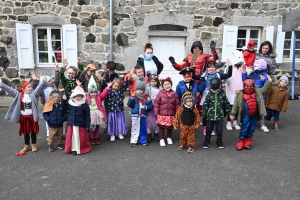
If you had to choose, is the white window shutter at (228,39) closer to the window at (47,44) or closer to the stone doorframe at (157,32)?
the stone doorframe at (157,32)

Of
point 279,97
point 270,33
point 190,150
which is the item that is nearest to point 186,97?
point 190,150

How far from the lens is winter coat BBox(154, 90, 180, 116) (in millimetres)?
5023

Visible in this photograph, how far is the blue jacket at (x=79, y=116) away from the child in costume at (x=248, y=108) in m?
2.38

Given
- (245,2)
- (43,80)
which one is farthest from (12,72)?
(245,2)

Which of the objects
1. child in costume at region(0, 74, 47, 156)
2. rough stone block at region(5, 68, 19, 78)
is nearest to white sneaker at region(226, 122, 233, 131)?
child in costume at region(0, 74, 47, 156)

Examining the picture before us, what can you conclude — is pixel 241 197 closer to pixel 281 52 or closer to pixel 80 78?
pixel 80 78

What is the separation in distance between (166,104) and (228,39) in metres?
4.83

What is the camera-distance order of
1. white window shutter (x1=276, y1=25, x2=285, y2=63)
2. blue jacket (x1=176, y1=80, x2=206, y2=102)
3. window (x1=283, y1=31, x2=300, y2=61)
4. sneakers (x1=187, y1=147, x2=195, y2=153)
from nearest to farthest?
sneakers (x1=187, y1=147, x2=195, y2=153)
blue jacket (x1=176, y1=80, x2=206, y2=102)
white window shutter (x1=276, y1=25, x2=285, y2=63)
window (x1=283, y1=31, x2=300, y2=61)

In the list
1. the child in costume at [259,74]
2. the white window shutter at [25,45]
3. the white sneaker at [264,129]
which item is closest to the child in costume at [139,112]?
the child in costume at [259,74]

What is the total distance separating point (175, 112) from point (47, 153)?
2.25 m

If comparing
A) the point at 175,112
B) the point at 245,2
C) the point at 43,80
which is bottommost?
the point at 175,112

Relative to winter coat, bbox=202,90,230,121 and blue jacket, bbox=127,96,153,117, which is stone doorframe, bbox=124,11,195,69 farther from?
winter coat, bbox=202,90,230,121

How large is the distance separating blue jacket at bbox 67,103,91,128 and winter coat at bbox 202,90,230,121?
6.49 ft

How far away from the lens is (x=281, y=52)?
30.1ft
